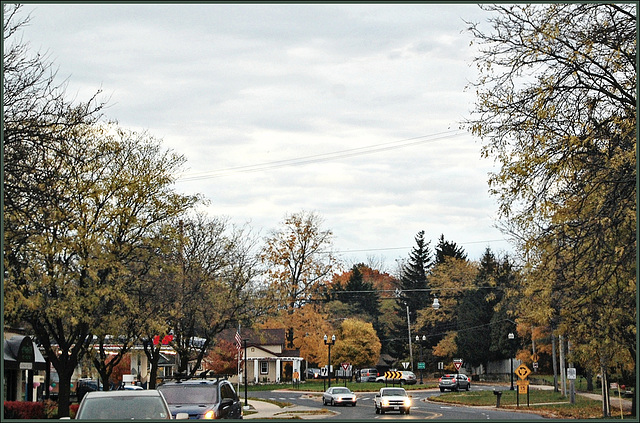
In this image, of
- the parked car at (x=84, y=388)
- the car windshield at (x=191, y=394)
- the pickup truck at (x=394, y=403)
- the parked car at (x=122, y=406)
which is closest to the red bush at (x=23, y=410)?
the car windshield at (x=191, y=394)

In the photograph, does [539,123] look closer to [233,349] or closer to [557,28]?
[557,28]

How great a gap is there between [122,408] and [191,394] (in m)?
5.33

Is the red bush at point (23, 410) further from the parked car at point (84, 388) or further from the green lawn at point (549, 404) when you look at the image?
the green lawn at point (549, 404)

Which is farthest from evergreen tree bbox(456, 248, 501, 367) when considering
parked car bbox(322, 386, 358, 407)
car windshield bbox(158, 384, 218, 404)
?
car windshield bbox(158, 384, 218, 404)

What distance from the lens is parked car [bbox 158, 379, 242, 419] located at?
62.2ft

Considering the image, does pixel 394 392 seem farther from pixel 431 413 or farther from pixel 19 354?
pixel 19 354

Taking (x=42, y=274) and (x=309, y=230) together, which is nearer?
(x=42, y=274)

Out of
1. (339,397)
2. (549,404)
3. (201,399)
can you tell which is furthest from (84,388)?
(201,399)

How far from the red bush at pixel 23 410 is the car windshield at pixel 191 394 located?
28.8 feet

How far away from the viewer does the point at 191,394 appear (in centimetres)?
1988

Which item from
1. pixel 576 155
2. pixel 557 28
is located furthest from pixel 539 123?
pixel 557 28

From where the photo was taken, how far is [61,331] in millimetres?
26312

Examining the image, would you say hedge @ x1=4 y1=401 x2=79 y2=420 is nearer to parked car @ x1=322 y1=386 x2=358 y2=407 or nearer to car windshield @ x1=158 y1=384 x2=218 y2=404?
car windshield @ x1=158 y1=384 x2=218 y2=404

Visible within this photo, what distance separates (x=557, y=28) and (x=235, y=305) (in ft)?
80.5
